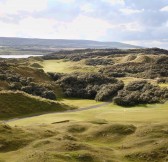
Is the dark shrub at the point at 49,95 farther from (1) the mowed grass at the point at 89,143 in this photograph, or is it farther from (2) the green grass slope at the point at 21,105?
(1) the mowed grass at the point at 89,143

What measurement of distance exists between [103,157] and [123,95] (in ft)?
193

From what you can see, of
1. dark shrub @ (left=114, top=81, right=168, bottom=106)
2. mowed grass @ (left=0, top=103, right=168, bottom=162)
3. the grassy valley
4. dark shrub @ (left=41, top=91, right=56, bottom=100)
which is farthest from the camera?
dark shrub @ (left=41, top=91, right=56, bottom=100)

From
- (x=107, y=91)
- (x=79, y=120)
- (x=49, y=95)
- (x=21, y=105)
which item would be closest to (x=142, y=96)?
(x=107, y=91)

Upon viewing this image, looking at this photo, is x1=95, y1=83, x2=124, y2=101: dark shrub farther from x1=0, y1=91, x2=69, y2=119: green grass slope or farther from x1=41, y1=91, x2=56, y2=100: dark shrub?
x1=0, y1=91, x2=69, y2=119: green grass slope

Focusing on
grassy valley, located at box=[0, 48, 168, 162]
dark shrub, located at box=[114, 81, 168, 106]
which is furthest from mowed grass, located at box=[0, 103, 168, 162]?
dark shrub, located at box=[114, 81, 168, 106]

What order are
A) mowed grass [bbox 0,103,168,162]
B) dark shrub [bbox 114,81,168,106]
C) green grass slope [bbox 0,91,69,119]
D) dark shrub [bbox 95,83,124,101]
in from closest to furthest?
mowed grass [bbox 0,103,168,162], green grass slope [bbox 0,91,69,119], dark shrub [bbox 114,81,168,106], dark shrub [bbox 95,83,124,101]

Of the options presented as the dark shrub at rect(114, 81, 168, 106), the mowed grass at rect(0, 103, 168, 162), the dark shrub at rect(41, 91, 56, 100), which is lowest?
the dark shrub at rect(41, 91, 56, 100)

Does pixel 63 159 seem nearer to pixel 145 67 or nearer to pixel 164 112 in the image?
pixel 164 112

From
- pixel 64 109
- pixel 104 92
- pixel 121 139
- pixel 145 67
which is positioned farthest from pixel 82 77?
pixel 121 139

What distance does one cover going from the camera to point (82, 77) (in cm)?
12100

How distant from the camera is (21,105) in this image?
76.4 m

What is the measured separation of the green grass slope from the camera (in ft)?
235

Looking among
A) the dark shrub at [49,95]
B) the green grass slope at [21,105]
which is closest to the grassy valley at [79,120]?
the green grass slope at [21,105]

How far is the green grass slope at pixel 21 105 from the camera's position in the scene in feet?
235
